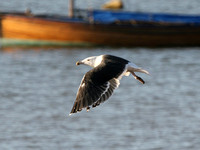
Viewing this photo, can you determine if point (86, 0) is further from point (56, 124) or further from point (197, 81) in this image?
point (56, 124)

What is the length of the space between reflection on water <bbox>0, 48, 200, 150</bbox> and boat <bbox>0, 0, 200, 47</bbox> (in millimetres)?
2682

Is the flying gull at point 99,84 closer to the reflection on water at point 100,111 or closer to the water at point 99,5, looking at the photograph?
the reflection on water at point 100,111

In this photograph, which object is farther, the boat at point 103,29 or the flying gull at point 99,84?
the boat at point 103,29

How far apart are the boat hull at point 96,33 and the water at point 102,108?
79cm

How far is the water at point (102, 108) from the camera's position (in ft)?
63.4

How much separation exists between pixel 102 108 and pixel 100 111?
1.38 ft

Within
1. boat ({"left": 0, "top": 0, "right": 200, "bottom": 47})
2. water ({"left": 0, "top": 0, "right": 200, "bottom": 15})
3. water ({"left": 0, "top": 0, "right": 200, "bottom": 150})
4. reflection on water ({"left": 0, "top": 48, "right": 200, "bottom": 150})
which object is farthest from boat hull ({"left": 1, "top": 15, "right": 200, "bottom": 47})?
Answer: water ({"left": 0, "top": 0, "right": 200, "bottom": 15})

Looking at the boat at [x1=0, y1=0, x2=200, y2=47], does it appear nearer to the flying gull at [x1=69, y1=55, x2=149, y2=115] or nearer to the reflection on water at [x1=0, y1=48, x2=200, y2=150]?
the reflection on water at [x1=0, y1=48, x2=200, y2=150]

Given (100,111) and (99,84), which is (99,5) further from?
(99,84)

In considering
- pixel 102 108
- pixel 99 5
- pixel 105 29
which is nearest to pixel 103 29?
pixel 105 29

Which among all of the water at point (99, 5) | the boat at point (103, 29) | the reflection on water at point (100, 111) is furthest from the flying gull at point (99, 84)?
the water at point (99, 5)

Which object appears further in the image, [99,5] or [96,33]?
[99,5]

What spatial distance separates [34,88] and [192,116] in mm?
7391

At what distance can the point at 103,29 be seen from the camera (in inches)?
1339
